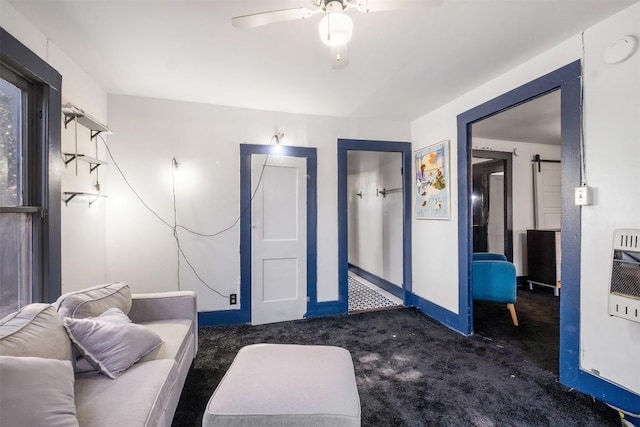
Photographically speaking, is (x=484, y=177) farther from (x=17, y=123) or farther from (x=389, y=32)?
(x=17, y=123)

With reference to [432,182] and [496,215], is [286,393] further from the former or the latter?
[496,215]

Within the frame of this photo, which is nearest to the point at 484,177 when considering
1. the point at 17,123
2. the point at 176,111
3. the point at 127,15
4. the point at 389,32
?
the point at 389,32

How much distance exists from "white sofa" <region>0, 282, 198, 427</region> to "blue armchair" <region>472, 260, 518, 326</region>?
282 cm

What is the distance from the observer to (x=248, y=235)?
3.14 metres

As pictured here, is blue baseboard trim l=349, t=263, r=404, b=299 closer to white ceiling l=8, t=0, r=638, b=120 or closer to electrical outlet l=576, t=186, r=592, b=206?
electrical outlet l=576, t=186, r=592, b=206

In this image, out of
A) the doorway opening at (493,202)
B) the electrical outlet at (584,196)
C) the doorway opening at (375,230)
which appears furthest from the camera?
the doorway opening at (493,202)

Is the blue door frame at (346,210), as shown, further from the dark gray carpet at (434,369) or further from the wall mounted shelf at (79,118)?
the wall mounted shelf at (79,118)

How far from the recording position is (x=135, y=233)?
9.48 ft

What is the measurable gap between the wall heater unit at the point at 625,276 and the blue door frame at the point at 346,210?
6.83 ft

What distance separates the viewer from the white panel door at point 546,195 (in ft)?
15.1

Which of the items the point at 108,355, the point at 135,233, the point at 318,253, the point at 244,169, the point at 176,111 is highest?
the point at 176,111

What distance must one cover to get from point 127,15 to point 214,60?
59cm

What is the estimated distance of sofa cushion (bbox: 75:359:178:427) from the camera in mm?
1080

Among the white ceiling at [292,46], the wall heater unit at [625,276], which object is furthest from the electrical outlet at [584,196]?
the white ceiling at [292,46]
